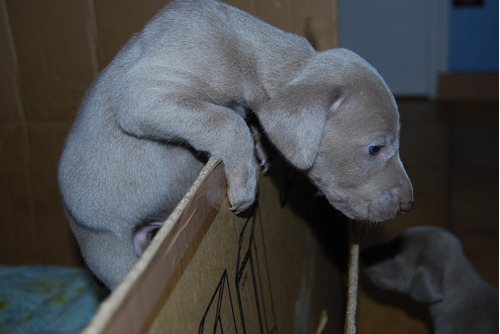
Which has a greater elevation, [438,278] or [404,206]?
[404,206]

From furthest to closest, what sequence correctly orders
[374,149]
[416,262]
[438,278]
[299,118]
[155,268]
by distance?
[416,262]
[438,278]
[374,149]
[299,118]
[155,268]

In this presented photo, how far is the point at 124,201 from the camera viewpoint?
1881 millimetres

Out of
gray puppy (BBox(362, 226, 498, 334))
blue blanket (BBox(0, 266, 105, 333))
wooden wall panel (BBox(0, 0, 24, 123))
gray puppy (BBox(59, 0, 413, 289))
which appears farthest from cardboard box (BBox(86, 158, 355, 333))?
wooden wall panel (BBox(0, 0, 24, 123))

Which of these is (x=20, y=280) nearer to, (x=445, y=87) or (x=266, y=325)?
(x=266, y=325)

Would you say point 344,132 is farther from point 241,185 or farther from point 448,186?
point 448,186

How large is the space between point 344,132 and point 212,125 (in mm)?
392

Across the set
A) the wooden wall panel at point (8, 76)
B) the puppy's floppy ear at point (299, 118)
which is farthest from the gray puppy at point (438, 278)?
the wooden wall panel at point (8, 76)

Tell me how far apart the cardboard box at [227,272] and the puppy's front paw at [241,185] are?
3 cm

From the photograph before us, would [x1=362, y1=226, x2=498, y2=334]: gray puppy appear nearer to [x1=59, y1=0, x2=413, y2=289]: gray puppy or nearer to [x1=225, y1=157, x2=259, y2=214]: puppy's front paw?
[x1=59, y1=0, x2=413, y2=289]: gray puppy

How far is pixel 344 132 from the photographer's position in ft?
5.47

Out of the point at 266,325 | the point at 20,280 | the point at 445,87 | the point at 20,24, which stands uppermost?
the point at 20,24

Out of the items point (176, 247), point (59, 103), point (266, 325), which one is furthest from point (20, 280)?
point (176, 247)

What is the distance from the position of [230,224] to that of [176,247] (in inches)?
17.8

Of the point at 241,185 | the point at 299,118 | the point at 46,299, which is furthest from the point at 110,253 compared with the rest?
the point at 46,299
